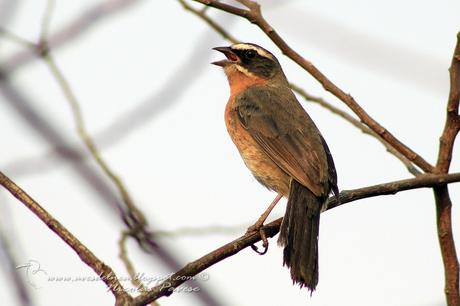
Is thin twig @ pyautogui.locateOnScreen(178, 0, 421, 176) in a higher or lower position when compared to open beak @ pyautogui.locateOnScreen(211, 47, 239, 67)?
lower

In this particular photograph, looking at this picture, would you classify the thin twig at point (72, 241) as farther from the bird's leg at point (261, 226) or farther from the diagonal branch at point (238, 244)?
the bird's leg at point (261, 226)

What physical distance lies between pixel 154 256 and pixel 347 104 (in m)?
2.32

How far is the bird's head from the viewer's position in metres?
7.64

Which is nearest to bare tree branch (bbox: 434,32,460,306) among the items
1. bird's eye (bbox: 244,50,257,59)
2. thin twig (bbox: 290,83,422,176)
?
thin twig (bbox: 290,83,422,176)

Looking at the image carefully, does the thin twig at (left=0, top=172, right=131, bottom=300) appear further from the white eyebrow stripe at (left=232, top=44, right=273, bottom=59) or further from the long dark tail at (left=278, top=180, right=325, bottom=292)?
the white eyebrow stripe at (left=232, top=44, right=273, bottom=59)

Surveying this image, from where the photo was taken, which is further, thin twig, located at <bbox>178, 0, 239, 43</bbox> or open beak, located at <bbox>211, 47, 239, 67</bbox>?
open beak, located at <bbox>211, 47, 239, 67</bbox>

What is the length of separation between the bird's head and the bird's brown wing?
0.86ft

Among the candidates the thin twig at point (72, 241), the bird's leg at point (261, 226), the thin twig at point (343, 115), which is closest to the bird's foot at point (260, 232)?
the bird's leg at point (261, 226)

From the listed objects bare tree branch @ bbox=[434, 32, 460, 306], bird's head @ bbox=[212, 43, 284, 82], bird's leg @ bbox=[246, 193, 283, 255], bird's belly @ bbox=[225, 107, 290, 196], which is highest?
bird's head @ bbox=[212, 43, 284, 82]

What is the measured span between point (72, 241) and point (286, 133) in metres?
3.49

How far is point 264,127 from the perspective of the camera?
6.81 metres

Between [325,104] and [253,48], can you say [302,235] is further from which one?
[253,48]

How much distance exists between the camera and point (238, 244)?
4.36 m

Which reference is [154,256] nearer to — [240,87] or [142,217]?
[142,217]
